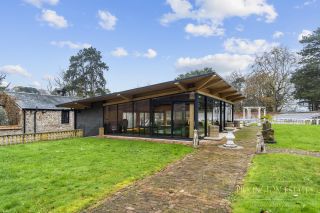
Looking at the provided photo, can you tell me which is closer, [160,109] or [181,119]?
[181,119]

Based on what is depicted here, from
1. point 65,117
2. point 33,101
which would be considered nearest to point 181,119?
point 65,117

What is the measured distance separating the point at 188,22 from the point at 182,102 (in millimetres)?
9214

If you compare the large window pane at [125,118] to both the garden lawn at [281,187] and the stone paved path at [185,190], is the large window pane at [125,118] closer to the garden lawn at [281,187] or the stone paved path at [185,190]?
the stone paved path at [185,190]

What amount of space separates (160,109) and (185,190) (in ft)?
27.1

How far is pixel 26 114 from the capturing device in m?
18.9

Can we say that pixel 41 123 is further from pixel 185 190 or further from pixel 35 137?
pixel 185 190

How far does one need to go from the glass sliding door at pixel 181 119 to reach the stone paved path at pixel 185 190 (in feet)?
15.6

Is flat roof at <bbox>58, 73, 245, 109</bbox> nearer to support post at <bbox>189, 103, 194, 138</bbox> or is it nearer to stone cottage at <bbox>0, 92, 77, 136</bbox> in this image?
support post at <bbox>189, 103, 194, 138</bbox>

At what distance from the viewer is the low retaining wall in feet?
38.3

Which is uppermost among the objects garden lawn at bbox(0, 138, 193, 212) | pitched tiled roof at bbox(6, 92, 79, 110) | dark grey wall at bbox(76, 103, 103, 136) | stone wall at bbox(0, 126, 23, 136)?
pitched tiled roof at bbox(6, 92, 79, 110)

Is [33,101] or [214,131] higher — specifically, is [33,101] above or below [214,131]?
above

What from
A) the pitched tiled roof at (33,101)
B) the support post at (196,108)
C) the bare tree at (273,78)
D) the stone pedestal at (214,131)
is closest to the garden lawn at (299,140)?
the stone pedestal at (214,131)

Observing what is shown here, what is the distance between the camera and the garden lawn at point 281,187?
392 cm

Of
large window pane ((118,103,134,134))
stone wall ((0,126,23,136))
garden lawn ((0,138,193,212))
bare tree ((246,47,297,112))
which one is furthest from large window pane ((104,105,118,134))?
bare tree ((246,47,297,112))
